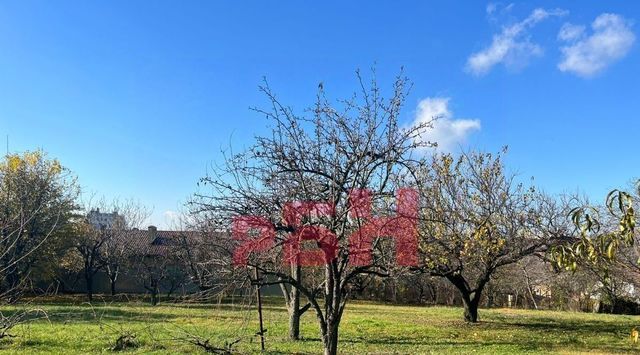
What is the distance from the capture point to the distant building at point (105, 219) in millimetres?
36862

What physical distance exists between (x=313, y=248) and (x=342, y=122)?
192 centimetres

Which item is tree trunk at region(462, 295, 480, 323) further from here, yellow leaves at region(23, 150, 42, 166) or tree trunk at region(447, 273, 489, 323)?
yellow leaves at region(23, 150, 42, 166)

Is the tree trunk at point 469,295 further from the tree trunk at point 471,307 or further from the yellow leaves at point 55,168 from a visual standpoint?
the yellow leaves at point 55,168

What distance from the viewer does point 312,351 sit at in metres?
10.4

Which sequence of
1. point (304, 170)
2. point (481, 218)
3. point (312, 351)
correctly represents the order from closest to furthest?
point (304, 170) < point (312, 351) < point (481, 218)

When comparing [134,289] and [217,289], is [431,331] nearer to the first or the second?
[217,289]

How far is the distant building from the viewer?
36.9m

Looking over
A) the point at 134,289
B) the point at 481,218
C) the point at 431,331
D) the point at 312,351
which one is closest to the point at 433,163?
the point at 481,218

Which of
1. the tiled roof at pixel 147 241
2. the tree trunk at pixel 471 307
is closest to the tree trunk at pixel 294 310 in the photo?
the tree trunk at pixel 471 307

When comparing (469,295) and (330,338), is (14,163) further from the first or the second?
(330,338)

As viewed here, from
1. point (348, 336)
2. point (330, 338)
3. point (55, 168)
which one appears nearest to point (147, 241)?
point (55, 168)

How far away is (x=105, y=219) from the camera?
40250 mm

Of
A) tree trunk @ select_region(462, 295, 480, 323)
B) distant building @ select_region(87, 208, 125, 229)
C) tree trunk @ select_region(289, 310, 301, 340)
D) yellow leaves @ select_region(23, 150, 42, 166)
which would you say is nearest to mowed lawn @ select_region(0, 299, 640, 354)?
tree trunk @ select_region(289, 310, 301, 340)

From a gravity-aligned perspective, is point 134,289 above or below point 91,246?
below
